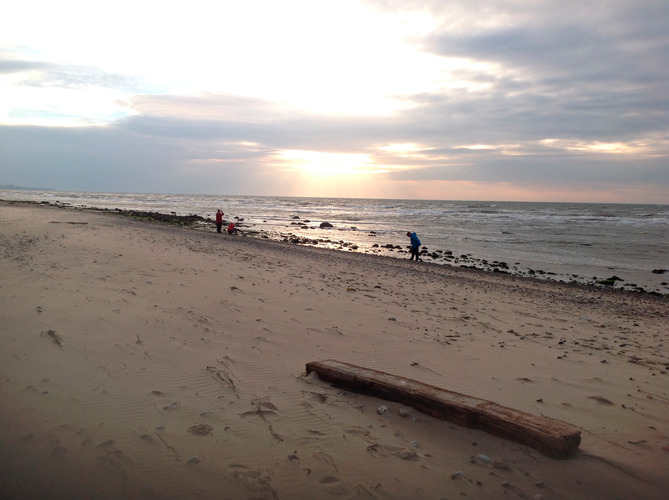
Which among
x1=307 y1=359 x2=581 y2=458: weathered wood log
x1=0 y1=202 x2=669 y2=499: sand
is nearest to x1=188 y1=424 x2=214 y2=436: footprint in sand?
x1=0 y1=202 x2=669 y2=499: sand

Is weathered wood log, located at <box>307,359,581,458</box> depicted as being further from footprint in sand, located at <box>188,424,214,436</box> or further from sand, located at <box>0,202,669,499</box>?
footprint in sand, located at <box>188,424,214,436</box>

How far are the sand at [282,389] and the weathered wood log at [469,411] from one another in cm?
8

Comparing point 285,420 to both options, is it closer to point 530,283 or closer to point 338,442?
point 338,442

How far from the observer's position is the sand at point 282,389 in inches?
121

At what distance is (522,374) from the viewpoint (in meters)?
5.55

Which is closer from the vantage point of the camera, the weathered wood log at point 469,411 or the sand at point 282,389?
the sand at point 282,389

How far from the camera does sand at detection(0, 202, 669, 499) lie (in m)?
3.06

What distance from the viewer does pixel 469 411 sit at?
3.74m

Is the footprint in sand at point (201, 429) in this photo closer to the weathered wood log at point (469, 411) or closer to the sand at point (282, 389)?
the sand at point (282, 389)

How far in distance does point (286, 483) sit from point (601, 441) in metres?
2.89

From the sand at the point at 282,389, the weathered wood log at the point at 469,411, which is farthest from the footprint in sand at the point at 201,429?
the weathered wood log at the point at 469,411

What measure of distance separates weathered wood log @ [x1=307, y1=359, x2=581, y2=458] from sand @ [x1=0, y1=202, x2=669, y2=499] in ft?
0.27

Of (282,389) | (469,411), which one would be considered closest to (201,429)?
(282,389)

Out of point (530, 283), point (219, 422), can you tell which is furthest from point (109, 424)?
point (530, 283)
